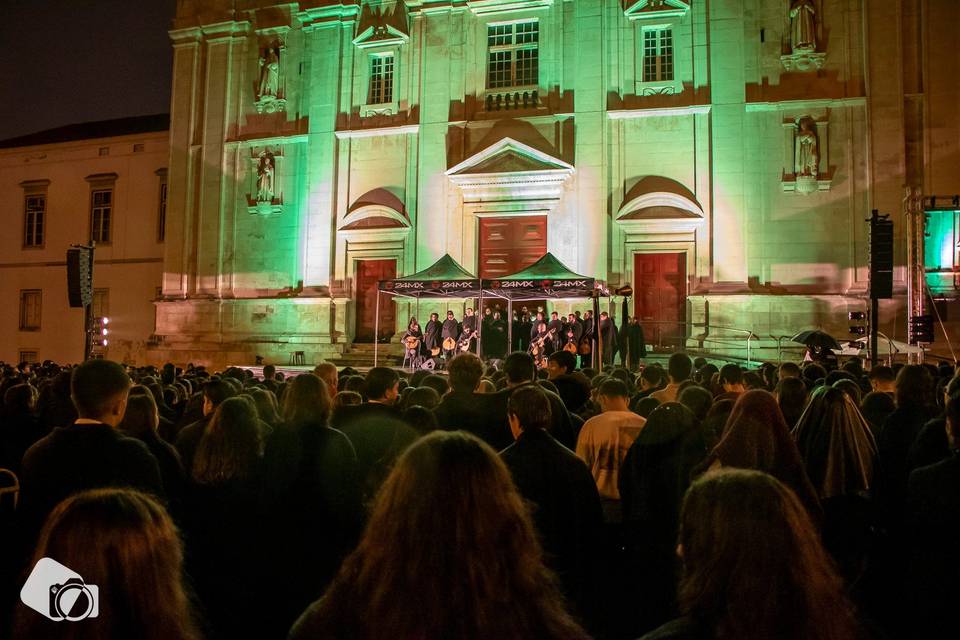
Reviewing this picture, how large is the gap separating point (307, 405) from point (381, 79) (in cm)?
2348

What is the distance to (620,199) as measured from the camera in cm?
2253

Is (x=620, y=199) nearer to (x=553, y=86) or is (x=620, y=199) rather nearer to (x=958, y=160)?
(x=553, y=86)

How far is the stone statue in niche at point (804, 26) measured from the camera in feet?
69.1

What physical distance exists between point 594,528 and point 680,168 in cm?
2015

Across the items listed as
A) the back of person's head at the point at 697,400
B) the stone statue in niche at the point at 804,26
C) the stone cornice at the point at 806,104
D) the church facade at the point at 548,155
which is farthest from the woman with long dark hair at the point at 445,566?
the stone statue in niche at the point at 804,26

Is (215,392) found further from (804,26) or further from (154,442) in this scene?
(804,26)

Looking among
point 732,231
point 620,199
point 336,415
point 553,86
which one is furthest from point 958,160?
point 336,415

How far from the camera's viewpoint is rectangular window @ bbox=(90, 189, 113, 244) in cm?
3391

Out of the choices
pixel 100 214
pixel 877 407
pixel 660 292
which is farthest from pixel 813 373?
pixel 100 214

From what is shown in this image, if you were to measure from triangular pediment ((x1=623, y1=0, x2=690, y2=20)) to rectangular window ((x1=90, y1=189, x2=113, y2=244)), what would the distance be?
82.4 feet

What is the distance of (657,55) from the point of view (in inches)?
898

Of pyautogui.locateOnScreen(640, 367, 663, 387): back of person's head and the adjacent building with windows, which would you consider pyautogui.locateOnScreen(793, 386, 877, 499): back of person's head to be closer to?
pyautogui.locateOnScreen(640, 367, 663, 387): back of person's head

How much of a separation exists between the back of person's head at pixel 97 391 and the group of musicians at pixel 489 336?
15.4 metres

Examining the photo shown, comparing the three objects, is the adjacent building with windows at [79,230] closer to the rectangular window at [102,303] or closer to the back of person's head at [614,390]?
the rectangular window at [102,303]
